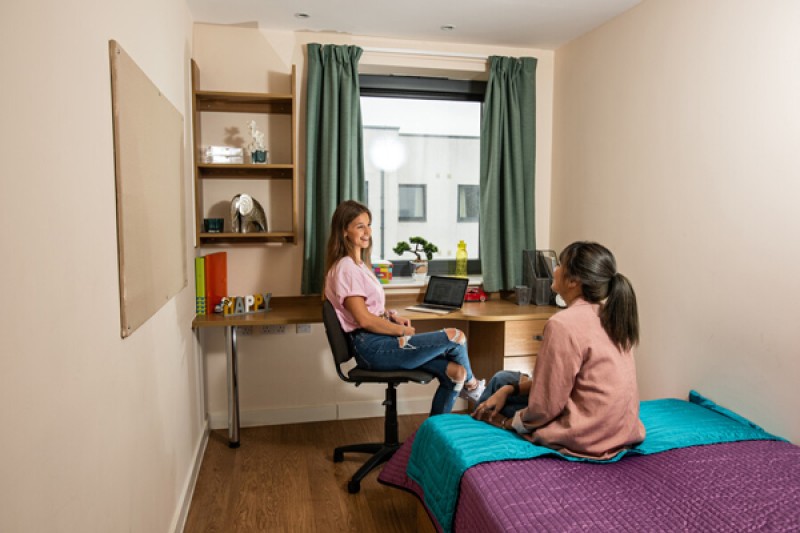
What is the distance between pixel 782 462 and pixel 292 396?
8.88 ft

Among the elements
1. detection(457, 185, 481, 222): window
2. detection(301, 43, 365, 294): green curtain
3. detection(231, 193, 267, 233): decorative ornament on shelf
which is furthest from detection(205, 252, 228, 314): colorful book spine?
detection(457, 185, 481, 222): window

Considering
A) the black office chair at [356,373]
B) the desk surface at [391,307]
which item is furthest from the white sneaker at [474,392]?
the desk surface at [391,307]

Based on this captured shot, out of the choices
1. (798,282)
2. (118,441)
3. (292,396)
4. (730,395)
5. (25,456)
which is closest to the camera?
(25,456)

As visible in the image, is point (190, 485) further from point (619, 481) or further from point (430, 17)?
point (430, 17)

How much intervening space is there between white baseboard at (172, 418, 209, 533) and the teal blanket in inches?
39.1

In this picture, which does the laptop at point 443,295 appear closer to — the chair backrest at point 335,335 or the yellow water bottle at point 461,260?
the yellow water bottle at point 461,260

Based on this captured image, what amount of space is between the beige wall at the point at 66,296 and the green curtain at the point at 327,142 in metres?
1.61

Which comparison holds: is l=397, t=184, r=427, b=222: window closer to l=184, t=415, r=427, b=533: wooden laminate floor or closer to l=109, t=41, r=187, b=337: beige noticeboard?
l=184, t=415, r=427, b=533: wooden laminate floor

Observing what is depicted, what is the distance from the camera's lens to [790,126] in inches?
93.2

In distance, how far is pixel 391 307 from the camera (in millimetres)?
3799

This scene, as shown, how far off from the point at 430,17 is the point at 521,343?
1941 mm

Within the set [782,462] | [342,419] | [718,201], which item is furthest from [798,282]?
[342,419]

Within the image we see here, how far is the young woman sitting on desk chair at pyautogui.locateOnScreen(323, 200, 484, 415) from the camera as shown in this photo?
2.97 m

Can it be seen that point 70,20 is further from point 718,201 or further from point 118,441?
point 718,201
